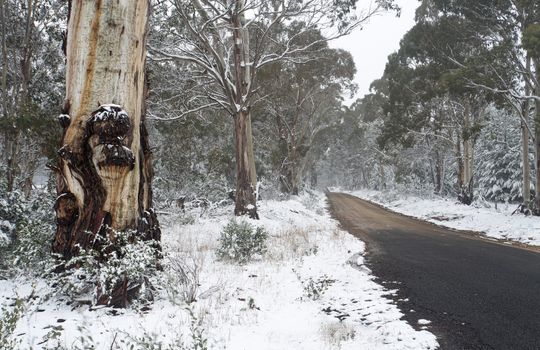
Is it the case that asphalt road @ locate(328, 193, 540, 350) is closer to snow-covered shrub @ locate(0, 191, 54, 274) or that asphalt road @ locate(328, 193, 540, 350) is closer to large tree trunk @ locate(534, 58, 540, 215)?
snow-covered shrub @ locate(0, 191, 54, 274)

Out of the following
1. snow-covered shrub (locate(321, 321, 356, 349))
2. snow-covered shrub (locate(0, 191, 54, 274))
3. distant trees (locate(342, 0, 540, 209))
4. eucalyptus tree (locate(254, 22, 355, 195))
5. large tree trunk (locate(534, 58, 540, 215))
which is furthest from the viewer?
eucalyptus tree (locate(254, 22, 355, 195))

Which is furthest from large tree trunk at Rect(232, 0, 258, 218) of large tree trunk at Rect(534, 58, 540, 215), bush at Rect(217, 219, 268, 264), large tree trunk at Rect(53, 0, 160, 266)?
large tree trunk at Rect(534, 58, 540, 215)

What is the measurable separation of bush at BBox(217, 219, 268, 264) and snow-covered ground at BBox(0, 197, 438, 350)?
261 millimetres

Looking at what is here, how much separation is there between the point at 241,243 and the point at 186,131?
10.1 meters

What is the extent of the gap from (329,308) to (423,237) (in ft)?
25.2

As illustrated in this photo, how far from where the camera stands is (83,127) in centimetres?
345

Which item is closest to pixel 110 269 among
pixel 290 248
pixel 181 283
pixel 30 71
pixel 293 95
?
pixel 181 283

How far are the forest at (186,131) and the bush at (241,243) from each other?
0.12ft

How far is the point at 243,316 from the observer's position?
144 inches

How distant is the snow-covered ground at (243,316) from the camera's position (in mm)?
2777

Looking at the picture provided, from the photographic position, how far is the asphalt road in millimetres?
3225

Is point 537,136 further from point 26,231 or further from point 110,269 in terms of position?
point 26,231

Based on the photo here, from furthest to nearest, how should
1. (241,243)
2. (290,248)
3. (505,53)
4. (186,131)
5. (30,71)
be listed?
(186,131) < (505,53) < (30,71) < (290,248) < (241,243)

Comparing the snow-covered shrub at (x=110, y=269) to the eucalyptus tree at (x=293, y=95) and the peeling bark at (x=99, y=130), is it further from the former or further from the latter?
the eucalyptus tree at (x=293, y=95)
